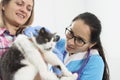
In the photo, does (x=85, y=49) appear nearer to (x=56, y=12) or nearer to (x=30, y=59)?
(x=30, y=59)

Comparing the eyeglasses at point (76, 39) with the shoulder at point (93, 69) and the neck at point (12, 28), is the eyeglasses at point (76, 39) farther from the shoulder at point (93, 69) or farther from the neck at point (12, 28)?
the neck at point (12, 28)

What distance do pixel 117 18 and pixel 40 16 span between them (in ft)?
2.53

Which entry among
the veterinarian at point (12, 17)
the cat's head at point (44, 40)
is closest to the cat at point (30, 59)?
the cat's head at point (44, 40)

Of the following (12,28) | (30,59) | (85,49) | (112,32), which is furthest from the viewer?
(112,32)

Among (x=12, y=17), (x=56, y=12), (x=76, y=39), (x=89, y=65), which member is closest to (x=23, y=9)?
(x=12, y=17)

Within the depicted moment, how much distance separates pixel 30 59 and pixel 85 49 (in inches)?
14.9

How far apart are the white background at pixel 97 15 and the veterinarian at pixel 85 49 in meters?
1.06

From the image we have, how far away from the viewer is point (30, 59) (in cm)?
118

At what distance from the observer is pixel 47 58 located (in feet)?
4.00

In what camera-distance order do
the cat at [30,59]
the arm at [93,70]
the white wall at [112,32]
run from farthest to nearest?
the white wall at [112,32]
the arm at [93,70]
the cat at [30,59]

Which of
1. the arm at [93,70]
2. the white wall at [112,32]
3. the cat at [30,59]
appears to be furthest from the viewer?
the white wall at [112,32]

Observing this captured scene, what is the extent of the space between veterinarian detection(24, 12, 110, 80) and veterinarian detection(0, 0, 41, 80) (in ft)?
0.99

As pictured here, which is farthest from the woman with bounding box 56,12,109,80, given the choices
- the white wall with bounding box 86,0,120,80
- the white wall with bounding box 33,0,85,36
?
the white wall with bounding box 33,0,85,36

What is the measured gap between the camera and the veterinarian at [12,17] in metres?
1.49
